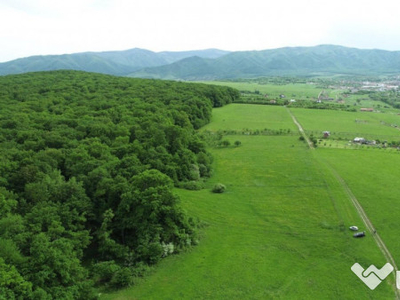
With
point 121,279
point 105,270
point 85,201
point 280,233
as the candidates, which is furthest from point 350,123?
point 105,270

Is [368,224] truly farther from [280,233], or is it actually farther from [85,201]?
[85,201]

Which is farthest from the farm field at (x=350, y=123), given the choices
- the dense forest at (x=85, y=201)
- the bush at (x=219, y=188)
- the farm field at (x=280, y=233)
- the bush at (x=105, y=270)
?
the bush at (x=105, y=270)

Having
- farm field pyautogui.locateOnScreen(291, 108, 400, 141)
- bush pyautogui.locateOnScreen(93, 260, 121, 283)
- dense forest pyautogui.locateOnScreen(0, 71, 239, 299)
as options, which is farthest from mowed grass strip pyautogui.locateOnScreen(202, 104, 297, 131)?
bush pyautogui.locateOnScreen(93, 260, 121, 283)

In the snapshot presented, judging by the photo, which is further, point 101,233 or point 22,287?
point 101,233

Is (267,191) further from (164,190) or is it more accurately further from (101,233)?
(101,233)

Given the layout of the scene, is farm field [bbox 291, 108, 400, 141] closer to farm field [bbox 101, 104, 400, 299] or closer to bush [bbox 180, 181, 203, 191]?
farm field [bbox 101, 104, 400, 299]

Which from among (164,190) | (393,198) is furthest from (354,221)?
(164,190)
